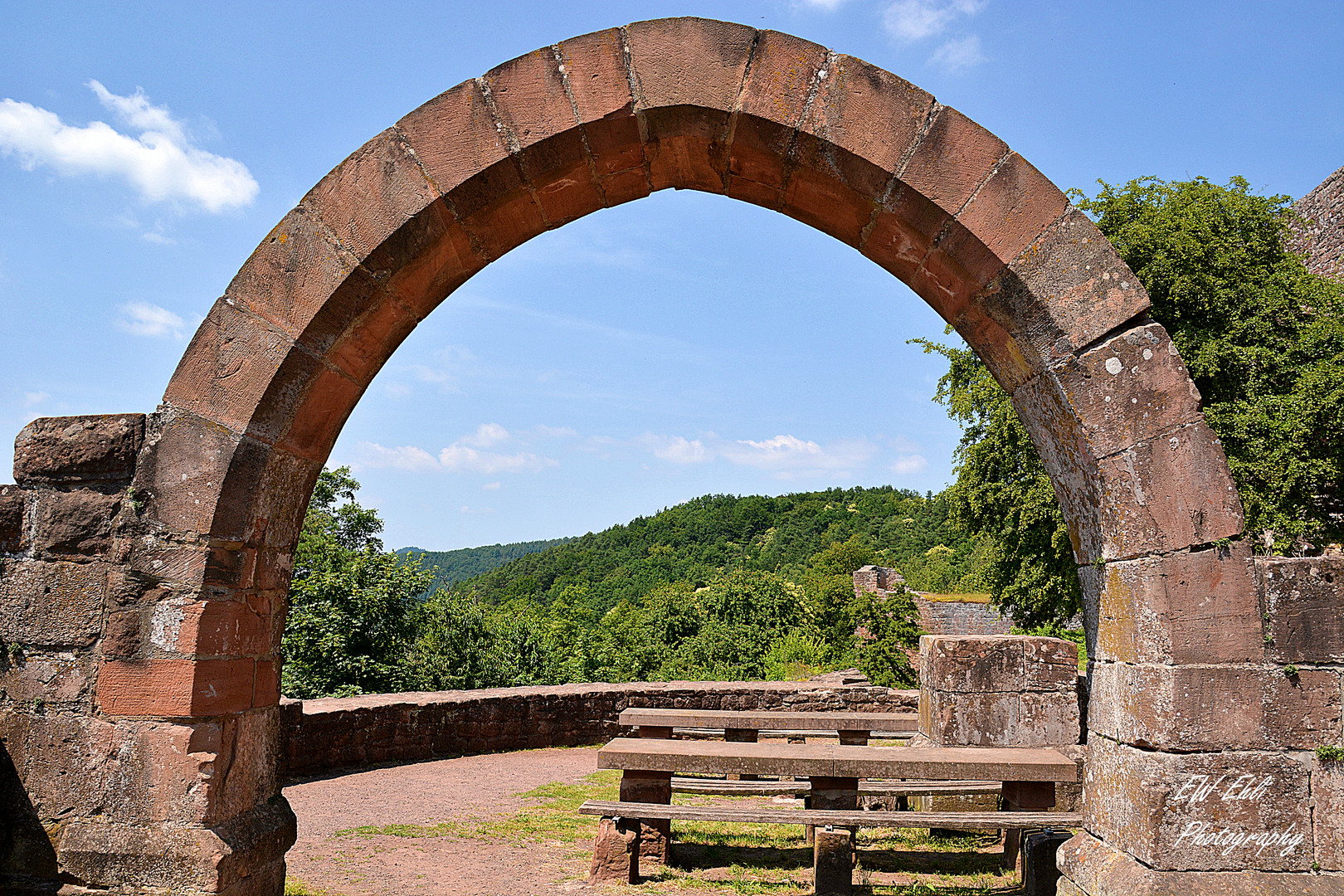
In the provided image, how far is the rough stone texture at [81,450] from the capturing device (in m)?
3.39

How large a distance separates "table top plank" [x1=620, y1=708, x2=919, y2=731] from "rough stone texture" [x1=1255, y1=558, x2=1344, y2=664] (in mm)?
4002

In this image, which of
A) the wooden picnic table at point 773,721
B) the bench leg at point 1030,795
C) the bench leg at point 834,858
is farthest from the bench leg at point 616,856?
the bench leg at point 1030,795

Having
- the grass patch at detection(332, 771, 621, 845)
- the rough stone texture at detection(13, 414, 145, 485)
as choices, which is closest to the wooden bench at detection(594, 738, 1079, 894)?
the grass patch at detection(332, 771, 621, 845)

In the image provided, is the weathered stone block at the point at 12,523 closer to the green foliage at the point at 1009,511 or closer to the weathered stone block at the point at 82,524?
the weathered stone block at the point at 82,524

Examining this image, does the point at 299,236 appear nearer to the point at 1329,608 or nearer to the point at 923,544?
the point at 1329,608

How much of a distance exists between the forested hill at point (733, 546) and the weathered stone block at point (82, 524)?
113 feet

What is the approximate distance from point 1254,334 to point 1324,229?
14.9 feet

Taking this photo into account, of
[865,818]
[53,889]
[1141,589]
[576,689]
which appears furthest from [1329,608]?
[576,689]

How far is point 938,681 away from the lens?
7242 mm

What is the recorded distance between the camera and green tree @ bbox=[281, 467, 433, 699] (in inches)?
507

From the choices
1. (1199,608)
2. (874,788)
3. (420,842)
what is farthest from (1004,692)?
(420,842)

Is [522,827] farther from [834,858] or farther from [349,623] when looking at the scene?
[349,623]

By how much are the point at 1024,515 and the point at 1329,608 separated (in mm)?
14389

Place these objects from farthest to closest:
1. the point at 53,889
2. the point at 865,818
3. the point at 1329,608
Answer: the point at 865,818
the point at 53,889
the point at 1329,608
